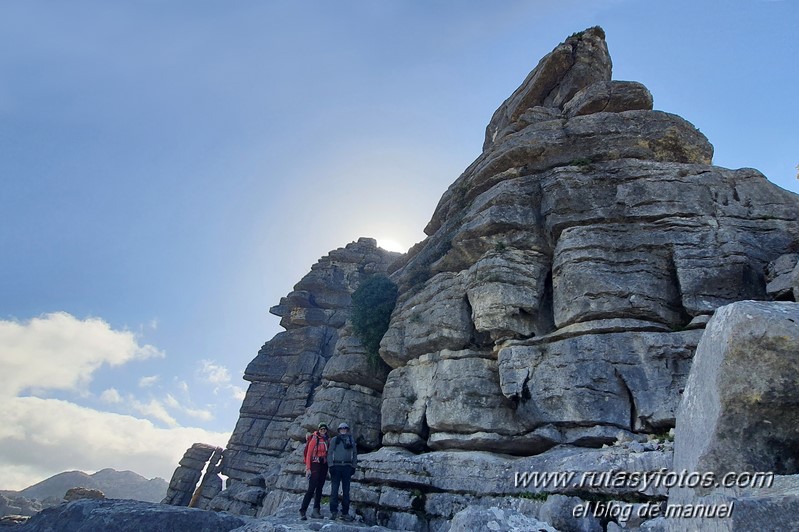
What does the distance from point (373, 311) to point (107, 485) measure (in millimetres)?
123763

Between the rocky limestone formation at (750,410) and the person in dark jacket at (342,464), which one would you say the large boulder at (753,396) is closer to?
the rocky limestone formation at (750,410)

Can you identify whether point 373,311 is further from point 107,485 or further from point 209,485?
point 107,485

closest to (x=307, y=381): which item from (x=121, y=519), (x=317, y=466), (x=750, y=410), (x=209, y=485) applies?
(x=209, y=485)

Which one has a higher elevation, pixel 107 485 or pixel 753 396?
pixel 753 396

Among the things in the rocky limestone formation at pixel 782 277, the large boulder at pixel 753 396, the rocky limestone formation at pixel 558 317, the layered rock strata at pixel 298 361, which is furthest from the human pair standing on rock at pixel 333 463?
the rocky limestone formation at pixel 782 277

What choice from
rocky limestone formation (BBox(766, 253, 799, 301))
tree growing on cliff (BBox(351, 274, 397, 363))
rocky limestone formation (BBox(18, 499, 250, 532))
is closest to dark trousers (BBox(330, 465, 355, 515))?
rocky limestone formation (BBox(18, 499, 250, 532))

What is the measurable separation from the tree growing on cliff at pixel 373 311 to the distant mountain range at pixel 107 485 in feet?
289

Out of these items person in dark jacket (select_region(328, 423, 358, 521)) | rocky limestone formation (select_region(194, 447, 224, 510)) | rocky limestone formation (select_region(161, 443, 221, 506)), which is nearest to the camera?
person in dark jacket (select_region(328, 423, 358, 521))

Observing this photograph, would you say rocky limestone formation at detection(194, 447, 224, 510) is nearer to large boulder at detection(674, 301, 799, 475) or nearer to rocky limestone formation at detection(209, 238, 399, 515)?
rocky limestone formation at detection(209, 238, 399, 515)

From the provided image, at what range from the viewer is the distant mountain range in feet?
323

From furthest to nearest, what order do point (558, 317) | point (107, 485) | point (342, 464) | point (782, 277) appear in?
point (107, 485)
point (558, 317)
point (782, 277)
point (342, 464)

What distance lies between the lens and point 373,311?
29.1 metres

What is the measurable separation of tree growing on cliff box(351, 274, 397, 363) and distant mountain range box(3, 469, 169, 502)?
8815cm

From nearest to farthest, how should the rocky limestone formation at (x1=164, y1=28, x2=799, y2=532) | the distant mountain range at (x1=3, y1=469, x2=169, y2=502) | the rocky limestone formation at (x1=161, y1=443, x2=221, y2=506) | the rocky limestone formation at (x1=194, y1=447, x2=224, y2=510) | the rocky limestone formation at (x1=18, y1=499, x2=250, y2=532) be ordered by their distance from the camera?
the rocky limestone formation at (x1=18, y1=499, x2=250, y2=532) → the rocky limestone formation at (x1=164, y1=28, x2=799, y2=532) → the rocky limestone formation at (x1=194, y1=447, x2=224, y2=510) → the rocky limestone formation at (x1=161, y1=443, x2=221, y2=506) → the distant mountain range at (x1=3, y1=469, x2=169, y2=502)
